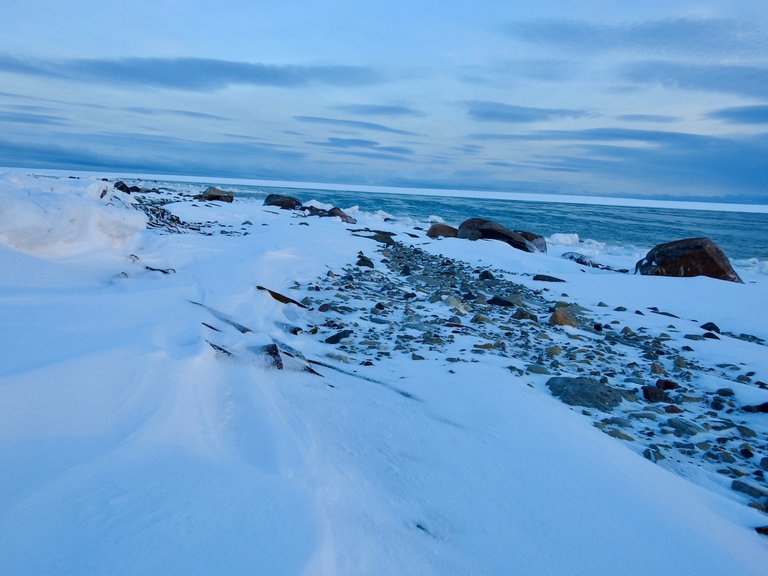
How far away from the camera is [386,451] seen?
184cm

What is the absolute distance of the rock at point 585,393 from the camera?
2867mm

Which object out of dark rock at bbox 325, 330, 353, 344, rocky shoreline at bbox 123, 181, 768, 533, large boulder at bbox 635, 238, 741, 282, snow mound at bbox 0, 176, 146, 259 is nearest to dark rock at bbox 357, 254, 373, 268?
rocky shoreline at bbox 123, 181, 768, 533

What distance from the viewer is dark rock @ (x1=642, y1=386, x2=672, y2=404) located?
3.07 m

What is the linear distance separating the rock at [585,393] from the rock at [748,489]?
0.74 meters

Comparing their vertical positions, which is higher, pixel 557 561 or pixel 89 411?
pixel 89 411

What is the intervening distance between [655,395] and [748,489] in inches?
39.3

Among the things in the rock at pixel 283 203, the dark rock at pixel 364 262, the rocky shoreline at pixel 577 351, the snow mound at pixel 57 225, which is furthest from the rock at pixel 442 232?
the snow mound at pixel 57 225

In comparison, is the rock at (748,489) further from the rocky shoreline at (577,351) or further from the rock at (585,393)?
the rock at (585,393)

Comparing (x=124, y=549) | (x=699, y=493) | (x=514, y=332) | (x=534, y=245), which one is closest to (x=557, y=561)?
(x=699, y=493)

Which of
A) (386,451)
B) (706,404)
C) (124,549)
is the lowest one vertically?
(706,404)

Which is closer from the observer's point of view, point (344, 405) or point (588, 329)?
point (344, 405)

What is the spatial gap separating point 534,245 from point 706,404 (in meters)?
10.3

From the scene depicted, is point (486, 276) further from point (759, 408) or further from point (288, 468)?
point (288, 468)

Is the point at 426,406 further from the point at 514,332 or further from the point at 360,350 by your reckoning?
the point at 514,332
